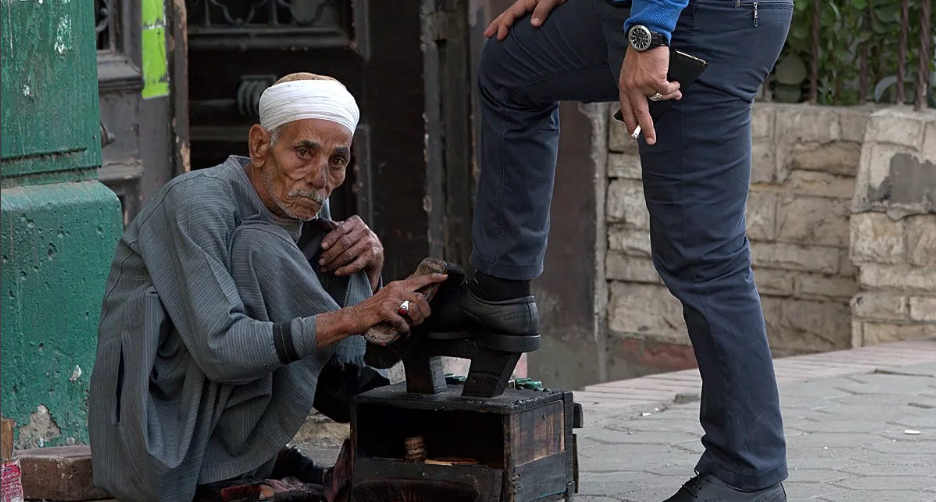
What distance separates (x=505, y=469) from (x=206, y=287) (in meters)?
0.75

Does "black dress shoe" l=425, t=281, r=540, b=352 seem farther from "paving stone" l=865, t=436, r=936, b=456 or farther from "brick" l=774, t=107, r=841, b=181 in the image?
"brick" l=774, t=107, r=841, b=181

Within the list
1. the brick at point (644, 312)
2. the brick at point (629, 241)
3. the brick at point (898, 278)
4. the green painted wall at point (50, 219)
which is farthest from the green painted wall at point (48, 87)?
the brick at point (898, 278)

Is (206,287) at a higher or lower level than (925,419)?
higher

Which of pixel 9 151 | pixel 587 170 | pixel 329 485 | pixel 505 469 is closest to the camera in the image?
pixel 505 469

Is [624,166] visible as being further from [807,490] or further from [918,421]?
[807,490]

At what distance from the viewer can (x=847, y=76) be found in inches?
268

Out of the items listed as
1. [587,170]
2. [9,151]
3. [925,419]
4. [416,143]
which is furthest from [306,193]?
[587,170]

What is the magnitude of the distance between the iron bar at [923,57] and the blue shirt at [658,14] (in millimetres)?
3733

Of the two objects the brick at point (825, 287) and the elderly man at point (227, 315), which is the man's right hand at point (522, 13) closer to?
the elderly man at point (227, 315)

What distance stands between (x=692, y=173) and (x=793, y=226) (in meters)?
3.89

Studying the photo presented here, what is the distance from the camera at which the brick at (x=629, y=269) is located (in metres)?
7.15

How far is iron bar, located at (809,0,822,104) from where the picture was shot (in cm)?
668

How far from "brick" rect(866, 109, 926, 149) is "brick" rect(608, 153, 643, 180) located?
3.52 feet

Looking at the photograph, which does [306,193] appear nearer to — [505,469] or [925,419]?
[505,469]
